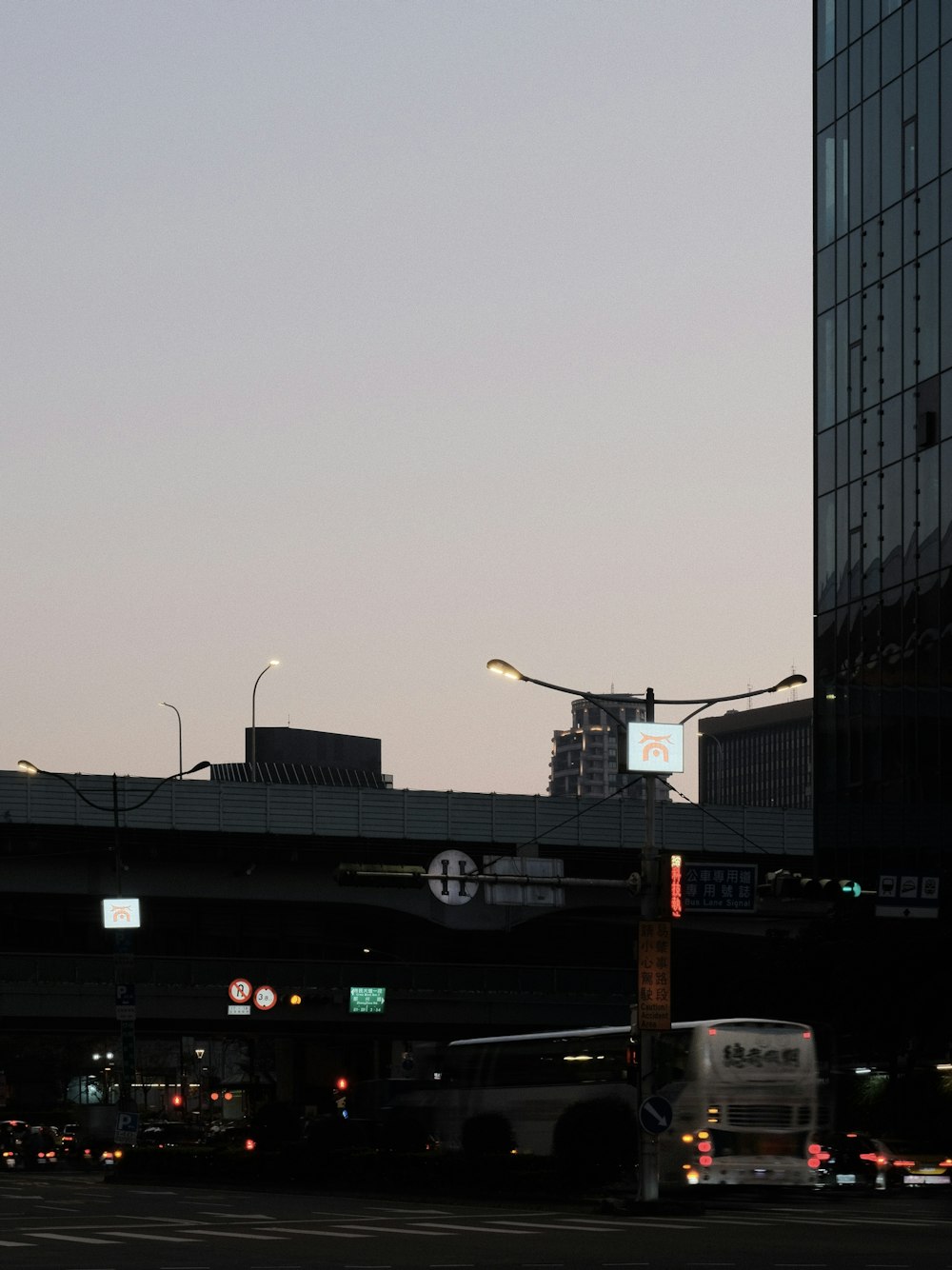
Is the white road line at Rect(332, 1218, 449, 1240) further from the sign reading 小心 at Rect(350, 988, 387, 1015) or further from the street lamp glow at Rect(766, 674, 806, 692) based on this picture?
the sign reading 小心 at Rect(350, 988, 387, 1015)

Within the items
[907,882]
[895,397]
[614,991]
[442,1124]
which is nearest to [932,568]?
[895,397]

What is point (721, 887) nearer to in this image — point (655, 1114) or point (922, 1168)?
point (655, 1114)

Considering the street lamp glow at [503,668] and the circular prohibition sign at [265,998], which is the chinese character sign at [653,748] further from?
the circular prohibition sign at [265,998]

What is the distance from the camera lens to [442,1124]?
54094 millimetres

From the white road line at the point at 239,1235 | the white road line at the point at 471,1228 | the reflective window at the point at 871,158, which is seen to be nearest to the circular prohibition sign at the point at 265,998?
the reflective window at the point at 871,158

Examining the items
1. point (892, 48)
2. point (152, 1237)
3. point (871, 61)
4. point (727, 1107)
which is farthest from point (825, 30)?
point (152, 1237)

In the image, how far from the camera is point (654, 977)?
118 ft

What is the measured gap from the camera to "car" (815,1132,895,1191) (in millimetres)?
51031

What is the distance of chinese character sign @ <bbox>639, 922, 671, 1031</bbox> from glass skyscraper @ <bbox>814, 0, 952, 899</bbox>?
25.9 metres

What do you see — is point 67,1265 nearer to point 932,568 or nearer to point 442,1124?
point 442,1124

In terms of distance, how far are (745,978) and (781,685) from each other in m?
33.8

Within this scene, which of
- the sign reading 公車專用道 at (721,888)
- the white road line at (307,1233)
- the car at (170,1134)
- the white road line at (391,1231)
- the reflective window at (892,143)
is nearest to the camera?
the white road line at (307,1233)

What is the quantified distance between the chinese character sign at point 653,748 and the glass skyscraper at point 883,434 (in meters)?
24.7

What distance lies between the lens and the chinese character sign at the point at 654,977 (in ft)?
118
